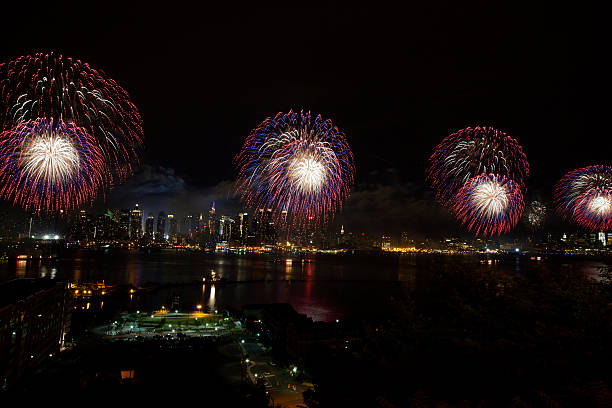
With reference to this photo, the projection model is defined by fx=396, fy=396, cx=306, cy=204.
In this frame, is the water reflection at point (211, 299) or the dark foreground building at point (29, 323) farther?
the water reflection at point (211, 299)

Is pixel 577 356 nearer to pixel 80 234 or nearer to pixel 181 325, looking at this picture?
pixel 181 325

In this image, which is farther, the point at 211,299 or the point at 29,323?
the point at 211,299

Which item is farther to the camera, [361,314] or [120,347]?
[361,314]

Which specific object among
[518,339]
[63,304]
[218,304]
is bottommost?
[218,304]

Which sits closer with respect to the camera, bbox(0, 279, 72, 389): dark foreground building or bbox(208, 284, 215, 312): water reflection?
bbox(0, 279, 72, 389): dark foreground building

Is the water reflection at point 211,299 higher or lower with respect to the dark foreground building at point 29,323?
lower

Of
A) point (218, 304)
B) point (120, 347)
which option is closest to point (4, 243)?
point (218, 304)

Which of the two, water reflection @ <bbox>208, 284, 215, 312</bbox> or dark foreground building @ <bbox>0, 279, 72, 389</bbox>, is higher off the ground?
dark foreground building @ <bbox>0, 279, 72, 389</bbox>

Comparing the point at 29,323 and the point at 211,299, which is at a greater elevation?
the point at 29,323
